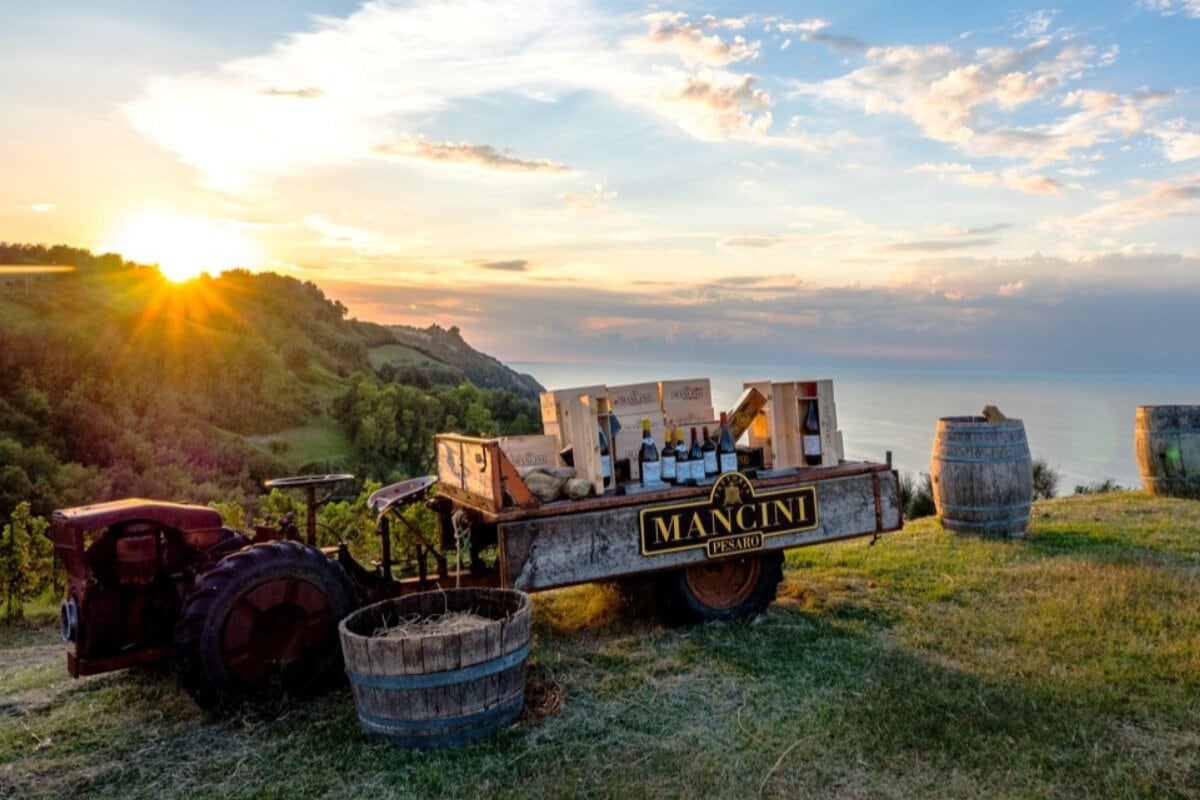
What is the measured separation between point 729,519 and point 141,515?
3607 millimetres

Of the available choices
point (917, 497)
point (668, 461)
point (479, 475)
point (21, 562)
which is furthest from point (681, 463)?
point (917, 497)

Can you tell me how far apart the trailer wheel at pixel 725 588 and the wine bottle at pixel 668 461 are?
66 cm

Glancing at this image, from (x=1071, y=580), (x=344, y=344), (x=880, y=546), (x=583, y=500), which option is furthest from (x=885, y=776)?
(x=344, y=344)

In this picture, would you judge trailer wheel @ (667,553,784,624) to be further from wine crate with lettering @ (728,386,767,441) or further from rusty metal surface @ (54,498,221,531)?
rusty metal surface @ (54,498,221,531)

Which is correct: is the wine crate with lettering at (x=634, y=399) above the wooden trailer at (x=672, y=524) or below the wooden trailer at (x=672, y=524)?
above

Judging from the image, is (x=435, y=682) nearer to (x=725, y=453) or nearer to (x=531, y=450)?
(x=531, y=450)

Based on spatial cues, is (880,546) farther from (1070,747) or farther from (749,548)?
(1070,747)

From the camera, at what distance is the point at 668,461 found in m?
5.70

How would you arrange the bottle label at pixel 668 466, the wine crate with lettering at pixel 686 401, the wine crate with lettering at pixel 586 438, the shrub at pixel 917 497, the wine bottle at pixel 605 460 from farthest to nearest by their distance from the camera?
1. the shrub at pixel 917 497
2. the wine crate with lettering at pixel 686 401
3. the bottle label at pixel 668 466
4. the wine bottle at pixel 605 460
5. the wine crate with lettering at pixel 586 438

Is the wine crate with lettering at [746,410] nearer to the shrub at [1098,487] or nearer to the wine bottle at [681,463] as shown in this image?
the wine bottle at [681,463]

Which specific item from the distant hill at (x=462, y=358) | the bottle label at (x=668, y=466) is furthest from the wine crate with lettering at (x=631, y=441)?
the distant hill at (x=462, y=358)

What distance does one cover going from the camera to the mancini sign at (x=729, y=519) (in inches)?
212

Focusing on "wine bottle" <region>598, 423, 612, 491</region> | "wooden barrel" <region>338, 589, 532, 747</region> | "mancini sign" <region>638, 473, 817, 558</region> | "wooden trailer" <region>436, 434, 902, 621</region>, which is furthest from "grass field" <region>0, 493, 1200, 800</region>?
"wine bottle" <region>598, 423, 612, 491</region>

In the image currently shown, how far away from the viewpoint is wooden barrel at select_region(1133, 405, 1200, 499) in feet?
35.8
